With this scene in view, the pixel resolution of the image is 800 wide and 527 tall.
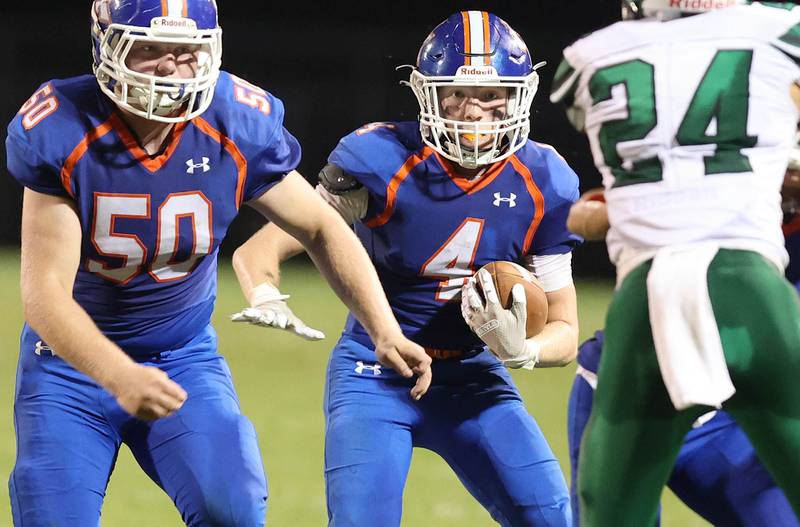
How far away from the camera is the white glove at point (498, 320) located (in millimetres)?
3521

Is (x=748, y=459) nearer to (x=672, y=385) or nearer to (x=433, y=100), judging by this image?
(x=672, y=385)

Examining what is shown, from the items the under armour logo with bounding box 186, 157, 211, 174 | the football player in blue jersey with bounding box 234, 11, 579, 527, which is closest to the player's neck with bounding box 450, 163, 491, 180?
the football player in blue jersey with bounding box 234, 11, 579, 527

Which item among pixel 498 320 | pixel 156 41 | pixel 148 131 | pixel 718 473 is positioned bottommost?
pixel 718 473

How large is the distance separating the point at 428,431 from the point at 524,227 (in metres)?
0.61

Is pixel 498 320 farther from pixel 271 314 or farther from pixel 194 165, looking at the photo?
pixel 194 165

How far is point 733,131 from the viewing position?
9.21ft

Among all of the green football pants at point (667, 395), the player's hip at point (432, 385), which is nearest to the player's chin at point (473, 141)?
the player's hip at point (432, 385)

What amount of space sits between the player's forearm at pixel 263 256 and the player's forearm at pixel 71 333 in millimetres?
619

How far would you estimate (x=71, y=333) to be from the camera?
122 inches

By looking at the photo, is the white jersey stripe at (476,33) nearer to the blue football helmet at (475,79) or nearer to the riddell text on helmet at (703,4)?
the blue football helmet at (475,79)

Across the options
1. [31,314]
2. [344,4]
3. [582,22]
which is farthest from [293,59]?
[31,314]

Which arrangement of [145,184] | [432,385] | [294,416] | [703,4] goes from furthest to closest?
[294,416], [432,385], [145,184], [703,4]

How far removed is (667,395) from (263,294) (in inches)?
48.5

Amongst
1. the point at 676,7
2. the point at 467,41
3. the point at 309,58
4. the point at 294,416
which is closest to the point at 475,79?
the point at 467,41
